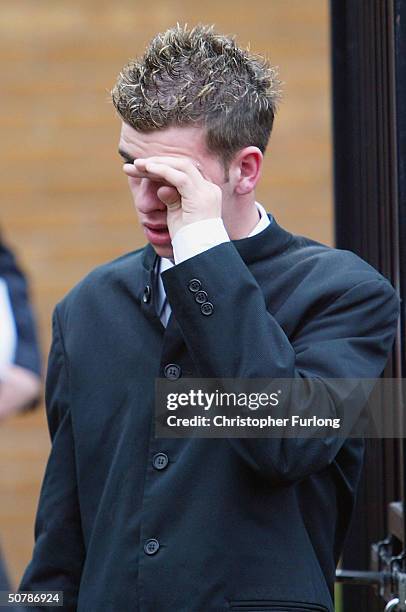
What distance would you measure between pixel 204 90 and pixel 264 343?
442 mm

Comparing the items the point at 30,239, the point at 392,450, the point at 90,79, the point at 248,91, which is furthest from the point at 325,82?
the point at 248,91

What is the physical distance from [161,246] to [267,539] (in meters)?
0.51

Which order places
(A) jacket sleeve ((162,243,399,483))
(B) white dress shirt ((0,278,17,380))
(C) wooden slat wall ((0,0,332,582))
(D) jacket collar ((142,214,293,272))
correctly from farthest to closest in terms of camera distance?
(C) wooden slat wall ((0,0,332,582))
(B) white dress shirt ((0,278,17,380))
(D) jacket collar ((142,214,293,272))
(A) jacket sleeve ((162,243,399,483))

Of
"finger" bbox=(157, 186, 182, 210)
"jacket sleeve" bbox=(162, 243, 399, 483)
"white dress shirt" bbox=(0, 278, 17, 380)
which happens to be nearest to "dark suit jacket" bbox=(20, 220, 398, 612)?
"jacket sleeve" bbox=(162, 243, 399, 483)

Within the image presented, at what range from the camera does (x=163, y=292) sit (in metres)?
2.12

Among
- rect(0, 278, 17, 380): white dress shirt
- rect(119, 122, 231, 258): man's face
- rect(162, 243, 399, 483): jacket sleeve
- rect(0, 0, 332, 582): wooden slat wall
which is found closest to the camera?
rect(162, 243, 399, 483): jacket sleeve

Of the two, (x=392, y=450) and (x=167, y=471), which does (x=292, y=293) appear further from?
(x=392, y=450)

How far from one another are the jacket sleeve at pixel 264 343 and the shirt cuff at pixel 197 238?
0.01 meters

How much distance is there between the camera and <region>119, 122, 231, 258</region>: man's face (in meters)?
1.95

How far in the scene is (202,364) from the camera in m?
1.86

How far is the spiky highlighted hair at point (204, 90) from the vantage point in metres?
1.97

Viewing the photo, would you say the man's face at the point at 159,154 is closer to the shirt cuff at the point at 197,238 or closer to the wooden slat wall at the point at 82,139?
the shirt cuff at the point at 197,238

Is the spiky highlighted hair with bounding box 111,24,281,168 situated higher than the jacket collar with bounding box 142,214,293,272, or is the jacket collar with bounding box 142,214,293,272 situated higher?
the spiky highlighted hair with bounding box 111,24,281,168

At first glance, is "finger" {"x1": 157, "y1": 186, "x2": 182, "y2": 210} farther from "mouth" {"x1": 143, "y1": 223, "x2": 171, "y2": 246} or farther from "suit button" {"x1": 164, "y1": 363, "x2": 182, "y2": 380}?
"suit button" {"x1": 164, "y1": 363, "x2": 182, "y2": 380}
